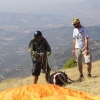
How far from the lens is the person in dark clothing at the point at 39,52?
28.6ft

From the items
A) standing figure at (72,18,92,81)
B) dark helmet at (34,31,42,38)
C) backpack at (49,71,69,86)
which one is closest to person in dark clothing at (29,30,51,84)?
dark helmet at (34,31,42,38)

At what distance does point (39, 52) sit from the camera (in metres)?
9.00

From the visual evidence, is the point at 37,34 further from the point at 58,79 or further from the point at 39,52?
the point at 58,79

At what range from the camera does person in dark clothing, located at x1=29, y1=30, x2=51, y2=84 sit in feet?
28.6

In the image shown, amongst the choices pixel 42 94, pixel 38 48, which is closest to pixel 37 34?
pixel 38 48

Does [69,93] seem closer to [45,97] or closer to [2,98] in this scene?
[45,97]

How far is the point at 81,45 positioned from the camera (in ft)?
30.0

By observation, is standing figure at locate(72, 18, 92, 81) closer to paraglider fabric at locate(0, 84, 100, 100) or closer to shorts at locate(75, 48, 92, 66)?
shorts at locate(75, 48, 92, 66)

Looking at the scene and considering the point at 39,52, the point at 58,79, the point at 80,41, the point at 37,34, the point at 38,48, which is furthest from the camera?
the point at 58,79

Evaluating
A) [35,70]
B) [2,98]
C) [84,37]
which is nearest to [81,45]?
[84,37]

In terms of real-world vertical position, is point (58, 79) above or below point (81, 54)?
below

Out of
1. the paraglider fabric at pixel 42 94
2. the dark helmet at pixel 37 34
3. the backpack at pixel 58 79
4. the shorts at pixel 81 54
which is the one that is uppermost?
the dark helmet at pixel 37 34

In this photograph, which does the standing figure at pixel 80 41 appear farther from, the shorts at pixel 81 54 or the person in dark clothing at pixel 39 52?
the person in dark clothing at pixel 39 52

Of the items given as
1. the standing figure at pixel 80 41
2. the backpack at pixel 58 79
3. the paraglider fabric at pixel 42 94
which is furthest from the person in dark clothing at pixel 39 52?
the paraglider fabric at pixel 42 94
